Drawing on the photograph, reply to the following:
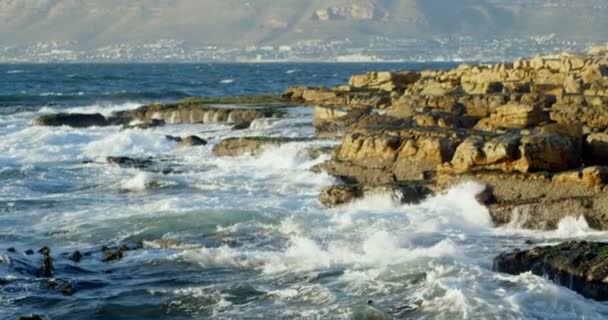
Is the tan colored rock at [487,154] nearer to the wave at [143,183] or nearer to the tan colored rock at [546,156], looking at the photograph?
the tan colored rock at [546,156]

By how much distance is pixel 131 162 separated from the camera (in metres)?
35.7

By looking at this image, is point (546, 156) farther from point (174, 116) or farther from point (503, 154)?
point (174, 116)

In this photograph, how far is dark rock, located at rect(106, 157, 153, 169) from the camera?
1382 inches

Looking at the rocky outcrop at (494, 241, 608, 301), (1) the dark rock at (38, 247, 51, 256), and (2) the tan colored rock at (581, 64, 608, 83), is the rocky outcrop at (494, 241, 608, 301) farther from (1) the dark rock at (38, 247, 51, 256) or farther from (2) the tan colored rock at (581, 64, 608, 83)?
(2) the tan colored rock at (581, 64, 608, 83)

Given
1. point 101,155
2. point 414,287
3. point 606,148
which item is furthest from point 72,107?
point 414,287

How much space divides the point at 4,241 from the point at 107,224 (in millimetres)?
2604

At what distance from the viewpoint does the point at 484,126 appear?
102 ft

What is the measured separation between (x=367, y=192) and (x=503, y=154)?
136 inches

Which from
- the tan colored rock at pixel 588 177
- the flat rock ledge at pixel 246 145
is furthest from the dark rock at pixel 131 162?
the tan colored rock at pixel 588 177

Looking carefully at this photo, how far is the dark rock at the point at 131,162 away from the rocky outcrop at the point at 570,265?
18.8m

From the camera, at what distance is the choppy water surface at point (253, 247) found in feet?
55.2

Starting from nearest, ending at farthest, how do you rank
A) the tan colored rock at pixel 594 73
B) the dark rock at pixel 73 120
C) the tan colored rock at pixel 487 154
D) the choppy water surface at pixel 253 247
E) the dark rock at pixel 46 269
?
the choppy water surface at pixel 253 247 → the dark rock at pixel 46 269 → the tan colored rock at pixel 487 154 → the tan colored rock at pixel 594 73 → the dark rock at pixel 73 120

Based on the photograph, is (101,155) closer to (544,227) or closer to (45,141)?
(45,141)

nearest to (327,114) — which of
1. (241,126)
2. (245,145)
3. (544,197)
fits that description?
(241,126)
